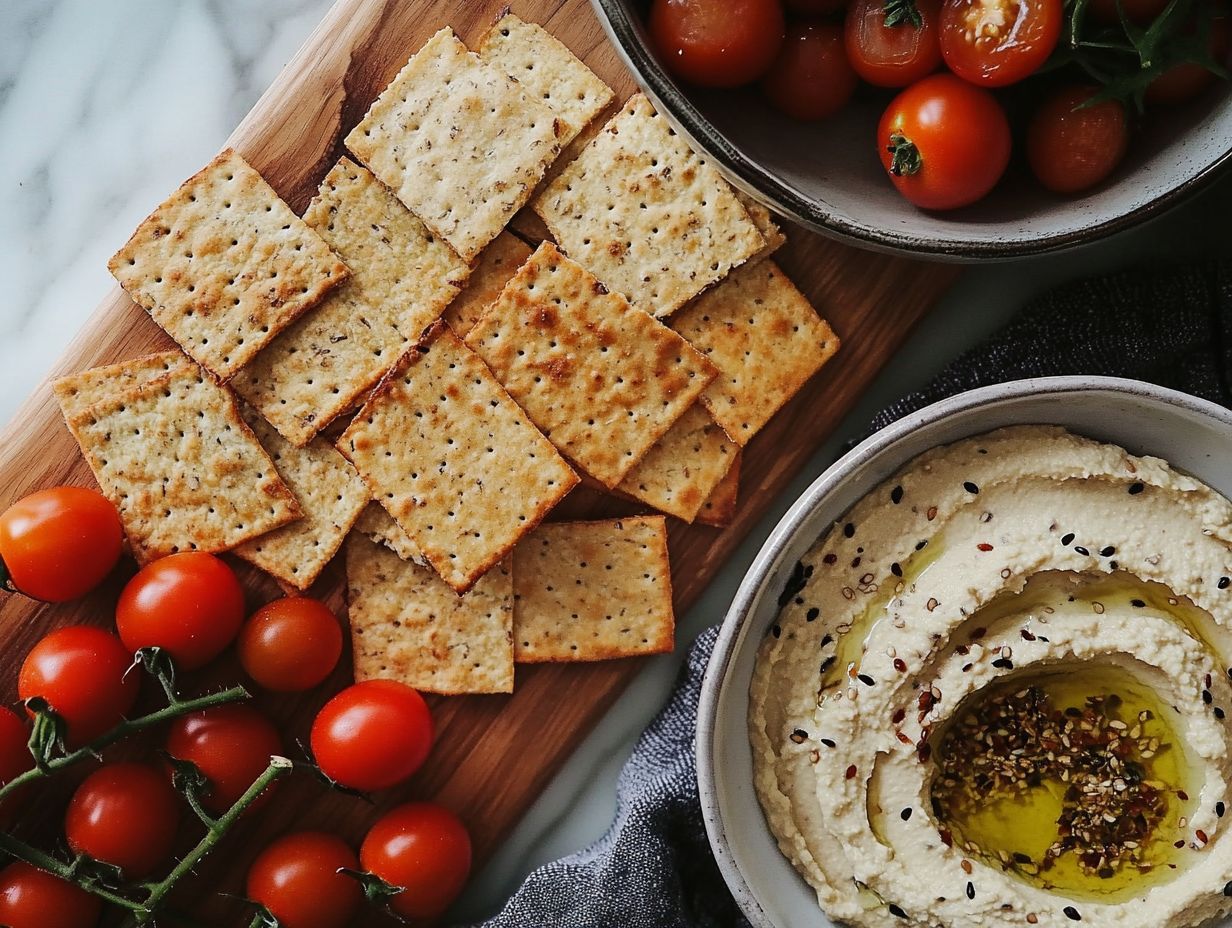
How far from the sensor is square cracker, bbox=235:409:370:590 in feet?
6.25

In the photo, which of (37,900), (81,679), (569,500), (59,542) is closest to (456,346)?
(569,500)

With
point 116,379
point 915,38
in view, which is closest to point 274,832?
point 116,379

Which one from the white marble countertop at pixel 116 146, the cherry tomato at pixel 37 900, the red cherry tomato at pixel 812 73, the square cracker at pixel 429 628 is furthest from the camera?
the white marble countertop at pixel 116 146

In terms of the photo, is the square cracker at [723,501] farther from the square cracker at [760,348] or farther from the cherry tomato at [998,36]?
the cherry tomato at [998,36]

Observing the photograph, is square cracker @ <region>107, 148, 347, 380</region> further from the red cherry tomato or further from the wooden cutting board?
the red cherry tomato

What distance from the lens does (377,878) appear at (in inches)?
70.4

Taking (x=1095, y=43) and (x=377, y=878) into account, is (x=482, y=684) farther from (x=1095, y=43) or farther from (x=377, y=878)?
(x=1095, y=43)

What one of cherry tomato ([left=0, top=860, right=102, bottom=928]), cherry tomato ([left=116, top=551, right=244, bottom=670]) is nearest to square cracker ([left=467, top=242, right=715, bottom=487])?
cherry tomato ([left=116, top=551, right=244, bottom=670])

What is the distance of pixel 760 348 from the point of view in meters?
1.90

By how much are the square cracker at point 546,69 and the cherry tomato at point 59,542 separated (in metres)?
0.98

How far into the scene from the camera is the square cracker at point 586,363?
1869 mm

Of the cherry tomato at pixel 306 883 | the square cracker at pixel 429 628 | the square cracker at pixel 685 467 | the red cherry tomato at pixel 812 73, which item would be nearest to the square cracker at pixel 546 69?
the red cherry tomato at pixel 812 73

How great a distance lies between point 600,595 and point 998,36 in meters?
1.05

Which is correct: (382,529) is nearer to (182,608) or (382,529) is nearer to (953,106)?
(182,608)
